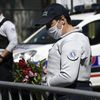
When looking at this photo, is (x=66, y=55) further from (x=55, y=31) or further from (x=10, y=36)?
(x=10, y=36)

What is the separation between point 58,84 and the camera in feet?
16.0

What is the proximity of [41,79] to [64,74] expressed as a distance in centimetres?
77

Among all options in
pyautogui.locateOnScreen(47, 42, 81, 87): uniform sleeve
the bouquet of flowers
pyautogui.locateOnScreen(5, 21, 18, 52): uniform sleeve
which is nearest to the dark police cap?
pyautogui.locateOnScreen(47, 42, 81, 87): uniform sleeve

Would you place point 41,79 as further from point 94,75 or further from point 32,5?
point 32,5

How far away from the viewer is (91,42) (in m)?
10.2

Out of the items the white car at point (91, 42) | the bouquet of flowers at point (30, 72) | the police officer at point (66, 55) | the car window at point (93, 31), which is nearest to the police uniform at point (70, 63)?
the police officer at point (66, 55)

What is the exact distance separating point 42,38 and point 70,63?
19.5 ft

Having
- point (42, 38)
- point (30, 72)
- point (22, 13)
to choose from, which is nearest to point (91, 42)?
point (42, 38)

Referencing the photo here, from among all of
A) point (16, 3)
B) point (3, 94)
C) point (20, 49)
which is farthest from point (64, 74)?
point (16, 3)

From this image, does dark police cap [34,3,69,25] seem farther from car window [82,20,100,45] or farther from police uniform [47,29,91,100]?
car window [82,20,100,45]

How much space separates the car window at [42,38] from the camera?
10406mm

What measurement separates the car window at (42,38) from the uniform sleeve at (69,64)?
5.46m

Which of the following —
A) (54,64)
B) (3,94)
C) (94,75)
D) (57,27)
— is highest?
(57,27)

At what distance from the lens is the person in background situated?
7.45 meters
